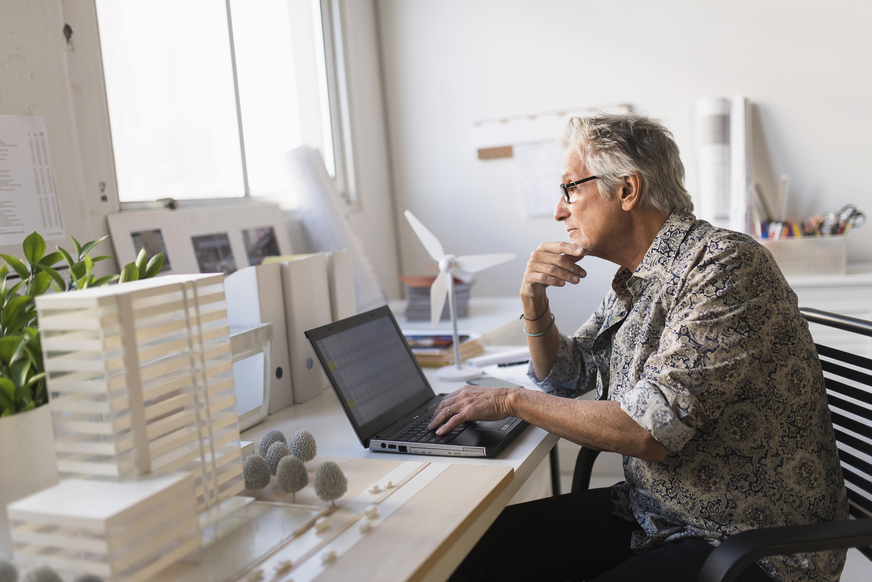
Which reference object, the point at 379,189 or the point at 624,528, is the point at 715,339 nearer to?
the point at 624,528

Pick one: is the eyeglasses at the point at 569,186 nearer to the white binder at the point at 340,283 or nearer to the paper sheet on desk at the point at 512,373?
the paper sheet on desk at the point at 512,373

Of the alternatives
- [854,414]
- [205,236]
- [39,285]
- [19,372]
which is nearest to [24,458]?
[19,372]

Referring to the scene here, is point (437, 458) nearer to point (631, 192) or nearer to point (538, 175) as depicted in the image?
point (631, 192)

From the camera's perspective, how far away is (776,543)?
0.94 m

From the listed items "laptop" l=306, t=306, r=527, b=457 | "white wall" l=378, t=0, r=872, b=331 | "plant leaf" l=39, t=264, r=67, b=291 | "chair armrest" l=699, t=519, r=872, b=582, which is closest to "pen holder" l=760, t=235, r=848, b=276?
"white wall" l=378, t=0, r=872, b=331

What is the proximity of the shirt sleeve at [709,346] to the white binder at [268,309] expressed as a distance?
0.90 metres

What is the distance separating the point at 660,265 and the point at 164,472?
0.94 m

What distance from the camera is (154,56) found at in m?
2.09

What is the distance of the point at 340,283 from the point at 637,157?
3.01ft

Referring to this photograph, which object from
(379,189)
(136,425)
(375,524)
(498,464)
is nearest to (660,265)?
(498,464)

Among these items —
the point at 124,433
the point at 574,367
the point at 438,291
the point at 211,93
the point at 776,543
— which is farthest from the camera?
the point at 211,93

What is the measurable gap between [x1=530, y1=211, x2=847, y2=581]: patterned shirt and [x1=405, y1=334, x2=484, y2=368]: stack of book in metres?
0.80

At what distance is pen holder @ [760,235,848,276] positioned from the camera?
2537 mm

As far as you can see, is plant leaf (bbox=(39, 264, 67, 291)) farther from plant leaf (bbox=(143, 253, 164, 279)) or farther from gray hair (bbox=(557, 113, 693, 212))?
gray hair (bbox=(557, 113, 693, 212))
